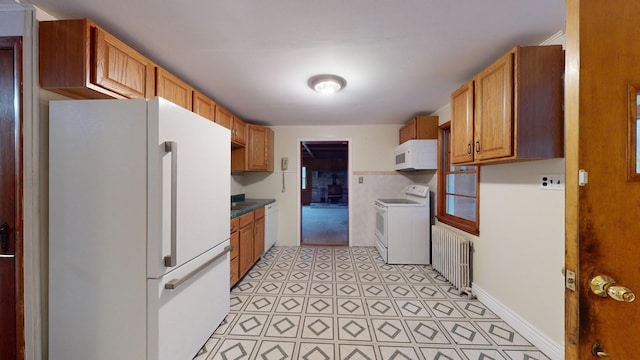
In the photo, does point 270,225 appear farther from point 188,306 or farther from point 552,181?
point 552,181

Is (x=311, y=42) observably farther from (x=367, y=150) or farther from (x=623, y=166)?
(x=367, y=150)

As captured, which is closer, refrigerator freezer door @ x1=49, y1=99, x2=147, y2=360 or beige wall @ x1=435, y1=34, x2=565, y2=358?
refrigerator freezer door @ x1=49, y1=99, x2=147, y2=360

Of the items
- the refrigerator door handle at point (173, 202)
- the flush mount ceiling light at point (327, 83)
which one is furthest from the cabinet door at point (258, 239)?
the flush mount ceiling light at point (327, 83)

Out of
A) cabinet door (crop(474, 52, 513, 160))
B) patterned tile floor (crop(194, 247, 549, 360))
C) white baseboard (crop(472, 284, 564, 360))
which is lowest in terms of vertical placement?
patterned tile floor (crop(194, 247, 549, 360))

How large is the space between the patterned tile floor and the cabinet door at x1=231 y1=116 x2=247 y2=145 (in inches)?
70.4

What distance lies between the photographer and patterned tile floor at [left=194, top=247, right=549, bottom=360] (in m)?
1.62

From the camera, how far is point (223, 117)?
2.79m

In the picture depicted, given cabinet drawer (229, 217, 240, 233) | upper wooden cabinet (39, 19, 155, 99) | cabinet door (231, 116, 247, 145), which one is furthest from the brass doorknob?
cabinet door (231, 116, 247, 145)

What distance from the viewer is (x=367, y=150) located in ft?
13.5

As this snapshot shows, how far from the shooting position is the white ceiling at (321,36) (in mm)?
1259

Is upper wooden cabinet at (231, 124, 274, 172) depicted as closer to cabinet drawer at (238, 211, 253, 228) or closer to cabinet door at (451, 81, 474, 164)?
cabinet drawer at (238, 211, 253, 228)

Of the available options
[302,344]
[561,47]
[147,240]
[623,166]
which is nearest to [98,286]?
[147,240]

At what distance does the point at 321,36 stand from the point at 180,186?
1296 millimetres

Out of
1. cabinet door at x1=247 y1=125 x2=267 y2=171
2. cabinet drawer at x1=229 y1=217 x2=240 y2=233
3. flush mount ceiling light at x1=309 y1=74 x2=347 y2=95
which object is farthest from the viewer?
cabinet door at x1=247 y1=125 x2=267 y2=171
